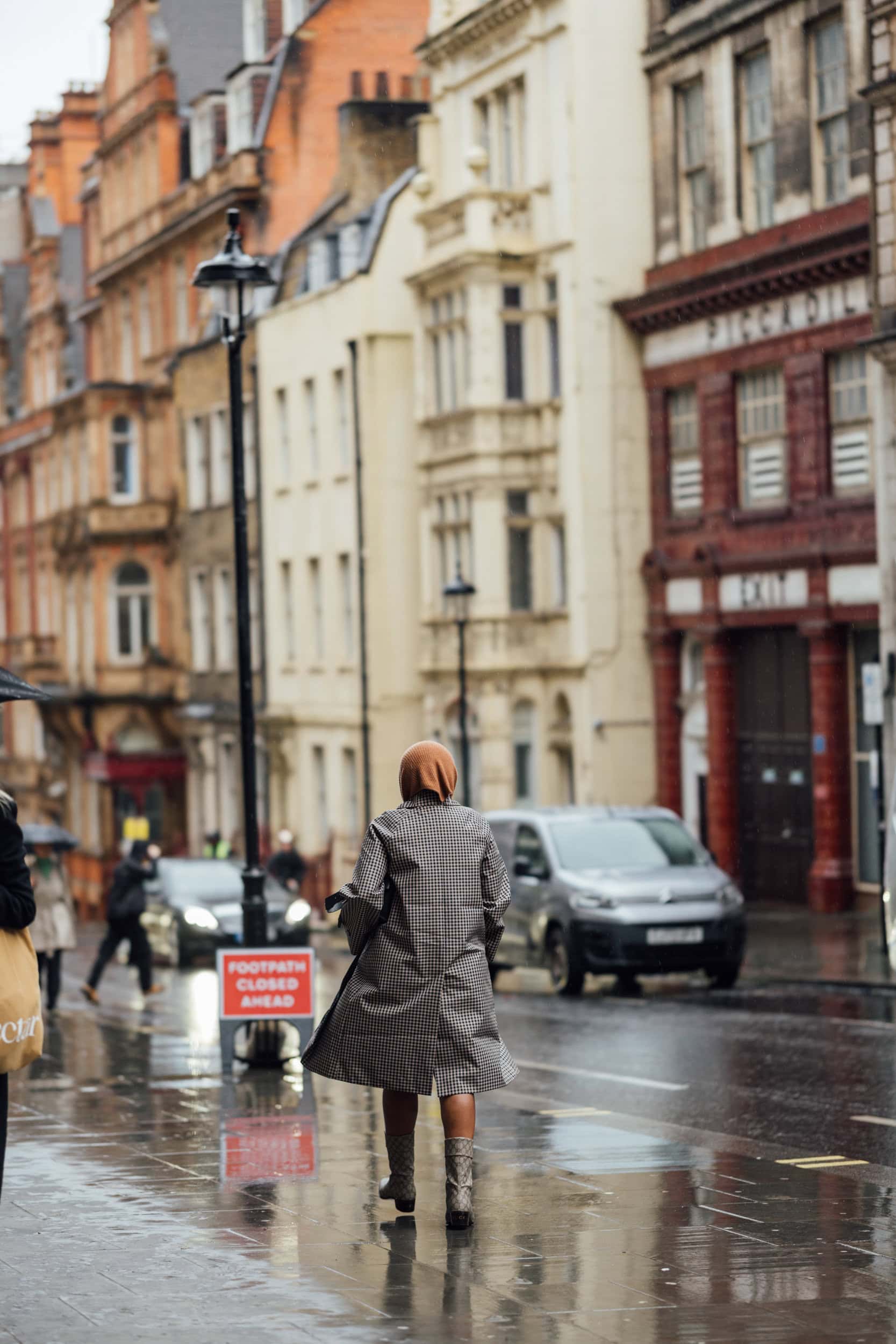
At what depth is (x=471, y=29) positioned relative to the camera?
4259 centimetres

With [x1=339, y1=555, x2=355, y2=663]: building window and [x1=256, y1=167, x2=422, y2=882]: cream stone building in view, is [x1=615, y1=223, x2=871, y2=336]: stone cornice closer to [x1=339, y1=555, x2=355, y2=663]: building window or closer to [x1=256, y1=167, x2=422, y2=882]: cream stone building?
[x1=256, y1=167, x2=422, y2=882]: cream stone building

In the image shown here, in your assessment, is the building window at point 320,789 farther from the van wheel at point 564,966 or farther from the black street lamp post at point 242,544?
the black street lamp post at point 242,544

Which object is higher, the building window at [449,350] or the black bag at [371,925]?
the building window at [449,350]

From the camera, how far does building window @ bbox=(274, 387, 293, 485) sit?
52.6 m

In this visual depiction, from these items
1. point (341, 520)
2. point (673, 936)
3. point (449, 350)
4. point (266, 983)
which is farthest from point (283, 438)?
point (266, 983)

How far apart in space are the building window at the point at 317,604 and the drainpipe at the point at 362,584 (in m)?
3.03

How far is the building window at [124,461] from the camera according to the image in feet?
211

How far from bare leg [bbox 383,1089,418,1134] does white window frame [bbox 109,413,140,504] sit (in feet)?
180

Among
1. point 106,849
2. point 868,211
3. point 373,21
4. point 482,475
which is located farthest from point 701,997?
point 106,849

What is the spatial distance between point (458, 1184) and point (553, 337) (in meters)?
32.4

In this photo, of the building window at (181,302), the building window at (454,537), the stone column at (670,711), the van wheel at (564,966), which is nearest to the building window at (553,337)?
the building window at (454,537)

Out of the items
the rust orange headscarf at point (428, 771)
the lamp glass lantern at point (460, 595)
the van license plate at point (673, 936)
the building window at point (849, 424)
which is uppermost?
the building window at point (849, 424)

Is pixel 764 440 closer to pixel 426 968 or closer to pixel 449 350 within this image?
pixel 449 350

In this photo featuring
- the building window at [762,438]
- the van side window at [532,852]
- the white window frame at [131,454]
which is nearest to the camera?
the van side window at [532,852]
